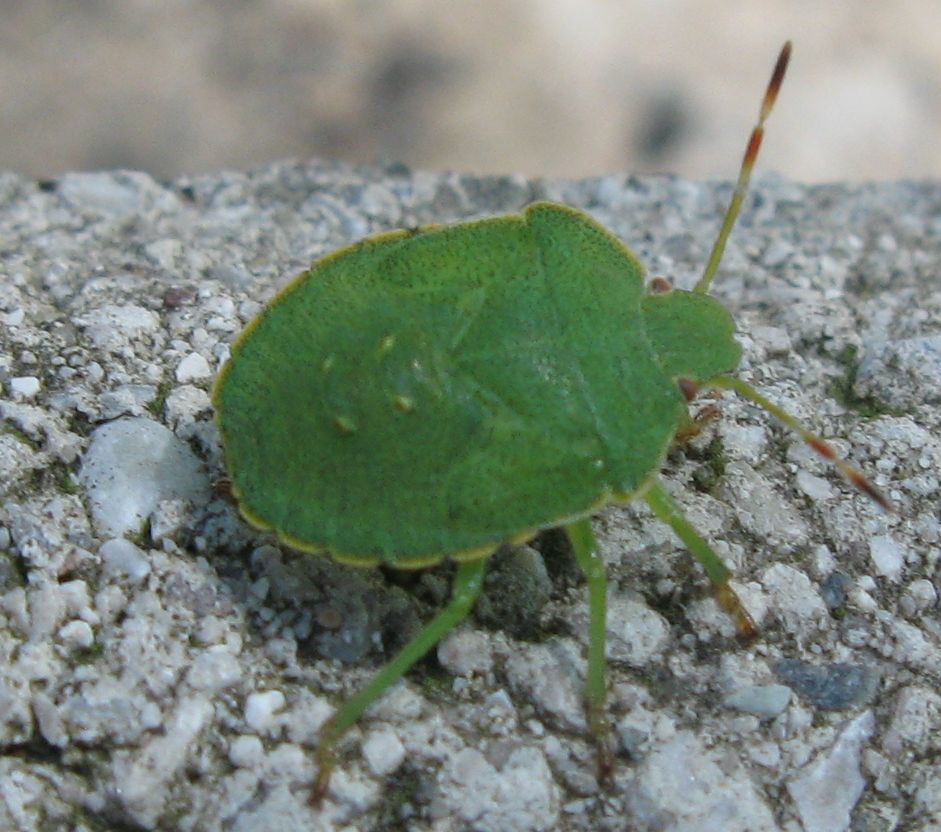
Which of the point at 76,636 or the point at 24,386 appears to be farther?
the point at 24,386

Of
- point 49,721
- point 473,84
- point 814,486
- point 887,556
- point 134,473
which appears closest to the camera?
point 49,721

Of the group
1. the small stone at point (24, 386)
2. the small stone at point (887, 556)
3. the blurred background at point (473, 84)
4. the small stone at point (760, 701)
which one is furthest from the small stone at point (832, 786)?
the blurred background at point (473, 84)

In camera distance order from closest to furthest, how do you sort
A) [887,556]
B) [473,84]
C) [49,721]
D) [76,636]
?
[49,721]
[76,636]
[887,556]
[473,84]

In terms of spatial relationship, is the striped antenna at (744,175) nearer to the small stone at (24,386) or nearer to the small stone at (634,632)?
the small stone at (634,632)

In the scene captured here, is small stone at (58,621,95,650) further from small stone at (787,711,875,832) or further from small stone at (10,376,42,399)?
small stone at (787,711,875,832)

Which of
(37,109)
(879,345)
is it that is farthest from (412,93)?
(879,345)

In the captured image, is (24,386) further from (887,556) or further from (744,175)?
(887,556)

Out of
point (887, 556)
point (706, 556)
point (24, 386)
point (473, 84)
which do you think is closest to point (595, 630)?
point (706, 556)
